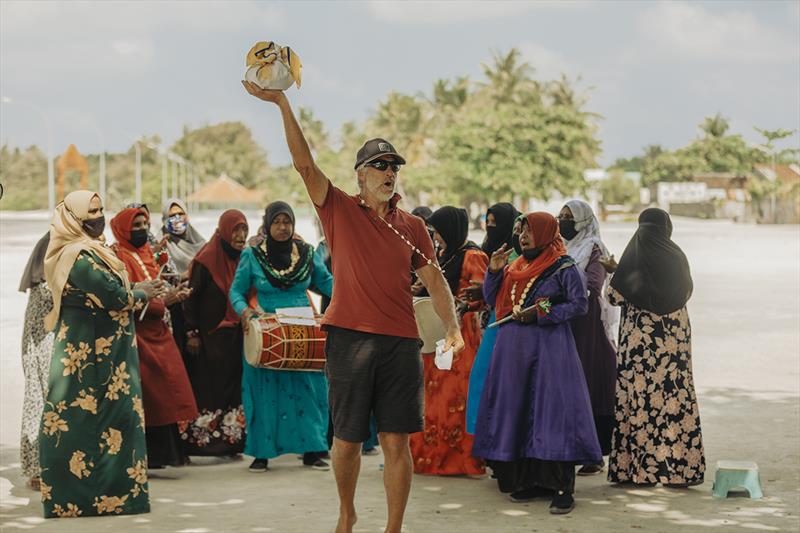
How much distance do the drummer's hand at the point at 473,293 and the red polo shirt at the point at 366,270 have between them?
80.9 inches

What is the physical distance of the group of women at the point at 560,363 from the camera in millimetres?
6938

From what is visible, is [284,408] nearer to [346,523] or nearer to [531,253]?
[531,253]

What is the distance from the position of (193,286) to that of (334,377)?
3.14m

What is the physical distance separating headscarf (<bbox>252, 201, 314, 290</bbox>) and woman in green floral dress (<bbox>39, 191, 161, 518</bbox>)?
143 centimetres

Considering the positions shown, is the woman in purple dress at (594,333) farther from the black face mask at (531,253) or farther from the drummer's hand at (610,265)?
the black face mask at (531,253)

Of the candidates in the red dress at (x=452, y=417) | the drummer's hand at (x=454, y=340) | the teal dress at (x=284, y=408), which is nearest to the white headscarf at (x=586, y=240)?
the red dress at (x=452, y=417)

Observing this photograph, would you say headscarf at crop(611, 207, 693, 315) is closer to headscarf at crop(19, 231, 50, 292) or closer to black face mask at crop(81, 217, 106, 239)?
black face mask at crop(81, 217, 106, 239)

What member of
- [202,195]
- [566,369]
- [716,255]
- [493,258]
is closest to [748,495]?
[566,369]

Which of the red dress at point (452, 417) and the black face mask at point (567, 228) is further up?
the black face mask at point (567, 228)

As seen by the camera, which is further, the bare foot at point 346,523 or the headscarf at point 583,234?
the headscarf at point 583,234

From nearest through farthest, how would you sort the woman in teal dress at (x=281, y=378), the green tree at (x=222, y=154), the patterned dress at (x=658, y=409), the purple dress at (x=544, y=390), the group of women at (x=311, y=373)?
the group of women at (x=311, y=373), the purple dress at (x=544, y=390), the patterned dress at (x=658, y=409), the woman in teal dress at (x=281, y=378), the green tree at (x=222, y=154)

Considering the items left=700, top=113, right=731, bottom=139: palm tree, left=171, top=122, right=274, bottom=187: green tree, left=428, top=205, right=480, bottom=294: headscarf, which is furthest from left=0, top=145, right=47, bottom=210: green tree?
left=428, top=205, right=480, bottom=294: headscarf

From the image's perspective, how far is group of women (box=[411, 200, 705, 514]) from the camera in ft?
22.8

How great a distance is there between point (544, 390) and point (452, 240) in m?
1.33
